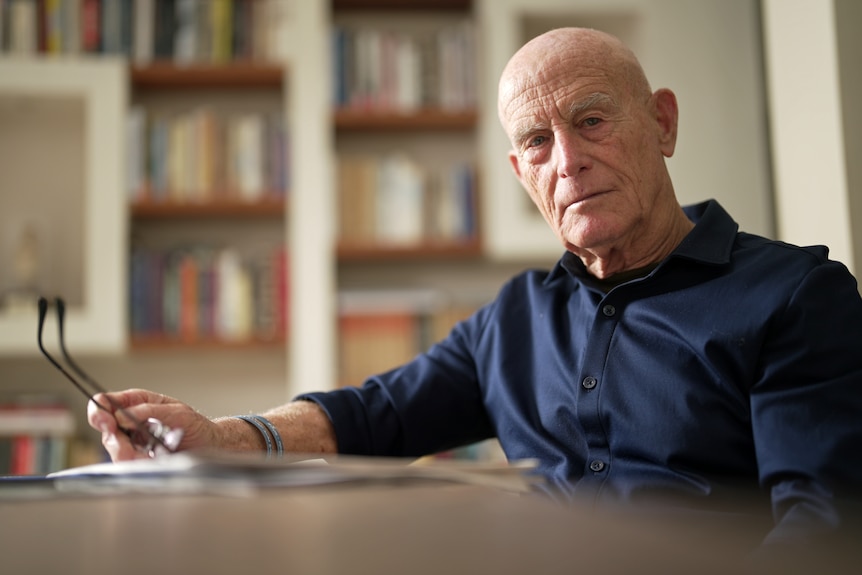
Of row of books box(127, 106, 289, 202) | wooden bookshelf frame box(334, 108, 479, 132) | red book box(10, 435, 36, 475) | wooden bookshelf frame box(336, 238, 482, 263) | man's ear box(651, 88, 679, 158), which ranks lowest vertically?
red book box(10, 435, 36, 475)

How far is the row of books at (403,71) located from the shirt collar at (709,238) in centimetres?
163

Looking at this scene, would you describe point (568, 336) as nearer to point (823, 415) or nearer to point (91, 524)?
point (823, 415)

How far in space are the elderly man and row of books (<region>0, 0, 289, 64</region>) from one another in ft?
5.50

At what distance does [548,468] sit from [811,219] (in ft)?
2.45

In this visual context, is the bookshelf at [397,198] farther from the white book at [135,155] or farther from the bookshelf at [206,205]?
the white book at [135,155]

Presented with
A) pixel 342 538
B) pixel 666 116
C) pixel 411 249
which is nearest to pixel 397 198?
pixel 411 249

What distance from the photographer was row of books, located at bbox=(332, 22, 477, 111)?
112 inches

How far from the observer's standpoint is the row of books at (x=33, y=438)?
2627 mm

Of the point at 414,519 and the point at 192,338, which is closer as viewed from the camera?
the point at 414,519

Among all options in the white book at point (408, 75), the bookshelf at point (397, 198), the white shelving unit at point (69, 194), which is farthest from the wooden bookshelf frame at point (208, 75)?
the white book at point (408, 75)

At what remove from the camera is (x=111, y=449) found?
39.6 inches

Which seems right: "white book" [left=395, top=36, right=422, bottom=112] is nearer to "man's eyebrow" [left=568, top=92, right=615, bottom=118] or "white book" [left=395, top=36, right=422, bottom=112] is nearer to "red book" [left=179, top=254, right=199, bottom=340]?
"red book" [left=179, top=254, right=199, bottom=340]

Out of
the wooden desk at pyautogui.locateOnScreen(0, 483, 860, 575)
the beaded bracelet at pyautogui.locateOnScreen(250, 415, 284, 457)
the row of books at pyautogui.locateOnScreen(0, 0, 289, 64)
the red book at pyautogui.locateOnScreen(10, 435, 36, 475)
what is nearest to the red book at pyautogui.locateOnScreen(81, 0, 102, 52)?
the row of books at pyautogui.locateOnScreen(0, 0, 289, 64)

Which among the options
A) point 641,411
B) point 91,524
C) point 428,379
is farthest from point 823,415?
point 91,524
